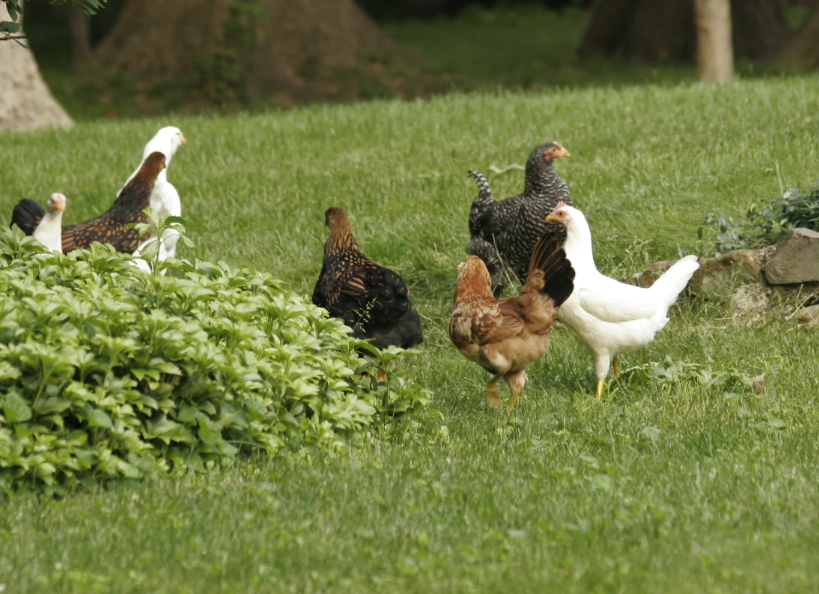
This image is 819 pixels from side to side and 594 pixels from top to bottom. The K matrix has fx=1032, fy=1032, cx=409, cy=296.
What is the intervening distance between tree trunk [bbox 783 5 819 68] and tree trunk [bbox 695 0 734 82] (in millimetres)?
3613

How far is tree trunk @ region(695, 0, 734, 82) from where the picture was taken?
15930mm

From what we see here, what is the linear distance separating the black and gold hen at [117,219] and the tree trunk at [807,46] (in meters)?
14.7

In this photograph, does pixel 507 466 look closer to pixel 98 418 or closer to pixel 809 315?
pixel 98 418

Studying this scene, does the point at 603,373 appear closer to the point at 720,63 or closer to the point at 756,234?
the point at 756,234

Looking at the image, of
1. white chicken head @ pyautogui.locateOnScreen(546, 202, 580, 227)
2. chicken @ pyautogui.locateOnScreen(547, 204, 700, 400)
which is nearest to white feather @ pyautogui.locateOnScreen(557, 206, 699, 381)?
chicken @ pyautogui.locateOnScreen(547, 204, 700, 400)

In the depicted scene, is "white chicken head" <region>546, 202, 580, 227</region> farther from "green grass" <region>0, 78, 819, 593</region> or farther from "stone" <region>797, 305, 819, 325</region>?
"stone" <region>797, 305, 819, 325</region>

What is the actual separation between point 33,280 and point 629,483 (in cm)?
298

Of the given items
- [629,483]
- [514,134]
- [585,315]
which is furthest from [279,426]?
[514,134]

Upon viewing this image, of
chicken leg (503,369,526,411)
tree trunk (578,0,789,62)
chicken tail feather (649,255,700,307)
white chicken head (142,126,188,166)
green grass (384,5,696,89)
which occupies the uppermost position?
tree trunk (578,0,789,62)

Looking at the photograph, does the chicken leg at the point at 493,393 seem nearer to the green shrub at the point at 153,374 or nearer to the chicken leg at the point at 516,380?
the chicken leg at the point at 516,380

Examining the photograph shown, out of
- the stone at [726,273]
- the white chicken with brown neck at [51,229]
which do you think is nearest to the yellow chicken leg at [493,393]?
the stone at [726,273]

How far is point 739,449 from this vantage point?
4.79 meters

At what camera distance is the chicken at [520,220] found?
7.64 meters

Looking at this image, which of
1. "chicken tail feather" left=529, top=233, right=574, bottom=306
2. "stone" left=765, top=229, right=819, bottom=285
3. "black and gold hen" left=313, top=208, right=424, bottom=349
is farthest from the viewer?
"stone" left=765, top=229, right=819, bottom=285
